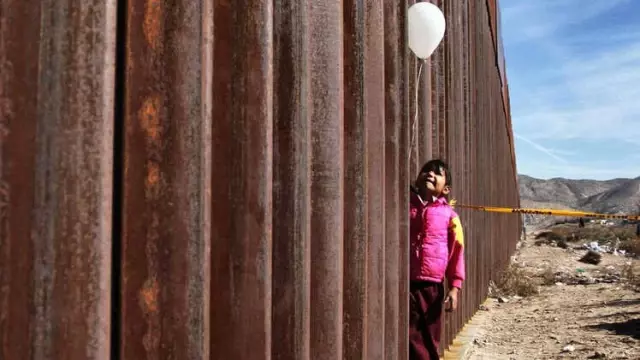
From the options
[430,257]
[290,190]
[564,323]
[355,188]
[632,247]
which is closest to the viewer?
[290,190]

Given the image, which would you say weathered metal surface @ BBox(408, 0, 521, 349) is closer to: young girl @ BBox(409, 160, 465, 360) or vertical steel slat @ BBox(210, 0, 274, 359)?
young girl @ BBox(409, 160, 465, 360)

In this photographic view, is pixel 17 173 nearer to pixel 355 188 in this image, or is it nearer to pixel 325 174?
pixel 325 174

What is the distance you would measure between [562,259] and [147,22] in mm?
22331

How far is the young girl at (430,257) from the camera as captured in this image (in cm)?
396

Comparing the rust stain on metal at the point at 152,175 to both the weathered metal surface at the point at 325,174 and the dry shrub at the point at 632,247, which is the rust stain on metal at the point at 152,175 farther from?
the dry shrub at the point at 632,247

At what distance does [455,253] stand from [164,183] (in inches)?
108

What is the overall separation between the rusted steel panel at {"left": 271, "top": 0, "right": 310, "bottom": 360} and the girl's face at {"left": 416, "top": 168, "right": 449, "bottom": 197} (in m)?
2.02

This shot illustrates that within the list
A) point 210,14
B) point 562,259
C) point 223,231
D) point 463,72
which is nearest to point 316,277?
point 223,231

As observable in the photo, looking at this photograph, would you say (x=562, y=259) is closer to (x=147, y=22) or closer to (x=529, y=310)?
(x=529, y=310)

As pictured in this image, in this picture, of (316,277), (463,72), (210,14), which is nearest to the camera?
(210,14)

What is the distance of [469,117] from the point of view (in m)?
7.85

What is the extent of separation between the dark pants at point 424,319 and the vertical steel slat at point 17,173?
9.22 ft

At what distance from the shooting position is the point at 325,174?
237cm

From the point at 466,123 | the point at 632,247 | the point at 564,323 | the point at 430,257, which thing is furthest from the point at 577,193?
the point at 430,257
